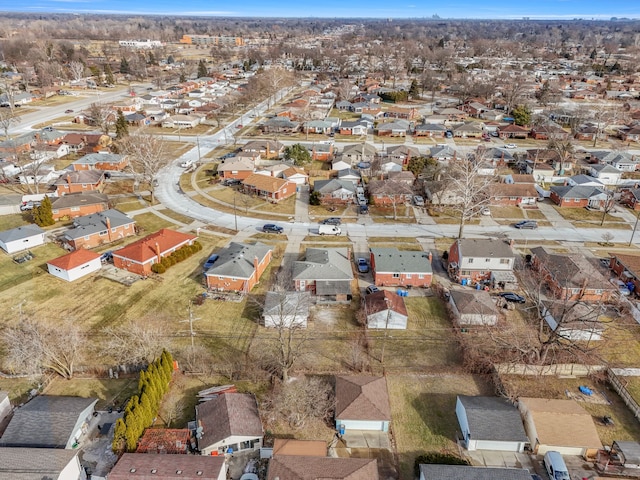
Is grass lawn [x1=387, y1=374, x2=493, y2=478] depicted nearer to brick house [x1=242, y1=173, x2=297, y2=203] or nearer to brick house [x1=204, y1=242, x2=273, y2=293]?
brick house [x1=204, y1=242, x2=273, y2=293]

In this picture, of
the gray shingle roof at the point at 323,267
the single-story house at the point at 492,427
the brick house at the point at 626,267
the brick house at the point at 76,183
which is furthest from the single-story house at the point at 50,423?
the brick house at the point at 626,267

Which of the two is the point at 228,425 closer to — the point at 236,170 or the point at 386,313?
the point at 386,313

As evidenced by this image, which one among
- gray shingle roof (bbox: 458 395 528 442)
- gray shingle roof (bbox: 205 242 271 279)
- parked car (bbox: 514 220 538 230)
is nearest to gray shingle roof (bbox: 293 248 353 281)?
gray shingle roof (bbox: 205 242 271 279)

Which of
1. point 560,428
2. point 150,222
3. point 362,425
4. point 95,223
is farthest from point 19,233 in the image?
point 560,428

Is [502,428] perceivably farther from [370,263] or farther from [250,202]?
[250,202]

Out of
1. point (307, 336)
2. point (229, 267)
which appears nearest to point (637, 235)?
point (307, 336)
